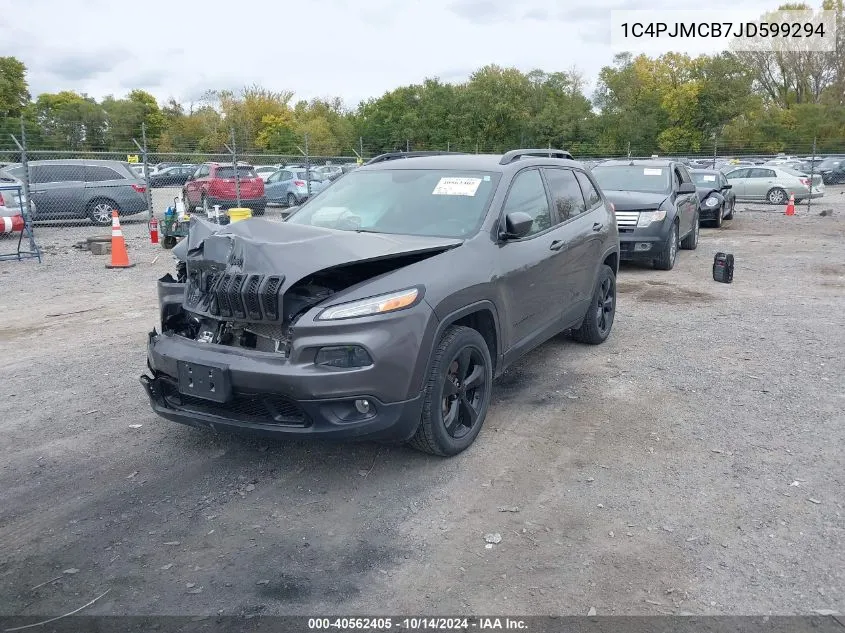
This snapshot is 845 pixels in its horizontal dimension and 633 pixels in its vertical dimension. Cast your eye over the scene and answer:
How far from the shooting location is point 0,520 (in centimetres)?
365

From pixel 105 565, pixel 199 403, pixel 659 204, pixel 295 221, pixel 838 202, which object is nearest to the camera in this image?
pixel 105 565

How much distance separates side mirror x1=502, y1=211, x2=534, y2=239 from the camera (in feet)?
15.1

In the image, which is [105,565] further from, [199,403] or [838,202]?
[838,202]

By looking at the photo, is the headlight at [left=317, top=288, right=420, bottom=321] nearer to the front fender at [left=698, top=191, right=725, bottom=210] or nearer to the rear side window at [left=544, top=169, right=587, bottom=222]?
the rear side window at [left=544, top=169, right=587, bottom=222]

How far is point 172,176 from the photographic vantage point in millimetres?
28719

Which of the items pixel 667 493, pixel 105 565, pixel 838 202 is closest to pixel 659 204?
pixel 667 493

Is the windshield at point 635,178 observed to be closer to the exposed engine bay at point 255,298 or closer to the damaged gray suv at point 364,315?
the damaged gray suv at point 364,315

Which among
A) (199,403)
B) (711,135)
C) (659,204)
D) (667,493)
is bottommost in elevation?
(667,493)

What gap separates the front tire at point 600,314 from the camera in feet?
21.4

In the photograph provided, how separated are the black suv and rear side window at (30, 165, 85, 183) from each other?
1264 cm

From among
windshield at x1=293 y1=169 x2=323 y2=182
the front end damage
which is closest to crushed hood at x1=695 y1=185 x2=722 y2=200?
windshield at x1=293 y1=169 x2=323 y2=182

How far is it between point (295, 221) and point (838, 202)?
89.5 feet

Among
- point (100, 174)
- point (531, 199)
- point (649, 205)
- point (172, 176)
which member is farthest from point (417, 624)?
point (172, 176)

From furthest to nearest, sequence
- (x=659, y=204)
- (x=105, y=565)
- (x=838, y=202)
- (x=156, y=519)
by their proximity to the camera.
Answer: (x=838, y=202)
(x=659, y=204)
(x=156, y=519)
(x=105, y=565)
